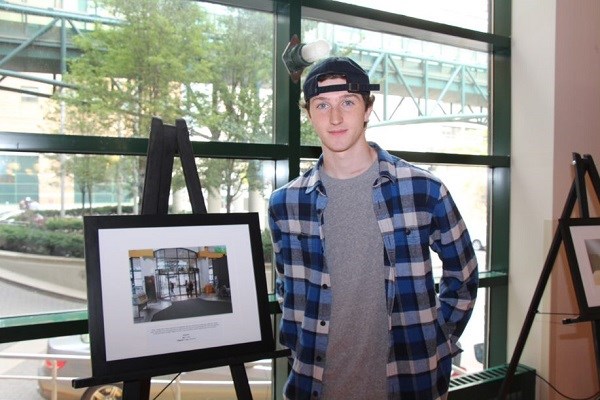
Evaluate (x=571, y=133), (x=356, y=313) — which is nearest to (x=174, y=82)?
(x=356, y=313)

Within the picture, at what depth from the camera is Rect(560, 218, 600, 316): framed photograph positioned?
2.19m

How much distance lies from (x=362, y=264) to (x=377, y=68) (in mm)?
1449

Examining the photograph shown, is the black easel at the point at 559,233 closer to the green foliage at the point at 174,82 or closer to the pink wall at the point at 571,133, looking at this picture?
the pink wall at the point at 571,133

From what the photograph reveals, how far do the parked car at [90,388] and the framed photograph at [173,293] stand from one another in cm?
61

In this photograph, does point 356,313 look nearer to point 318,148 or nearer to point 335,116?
point 335,116

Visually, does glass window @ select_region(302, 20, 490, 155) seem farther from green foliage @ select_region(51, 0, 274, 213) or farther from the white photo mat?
the white photo mat

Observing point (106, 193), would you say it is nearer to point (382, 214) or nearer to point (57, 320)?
point (57, 320)

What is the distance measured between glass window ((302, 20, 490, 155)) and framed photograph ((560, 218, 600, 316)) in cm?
87

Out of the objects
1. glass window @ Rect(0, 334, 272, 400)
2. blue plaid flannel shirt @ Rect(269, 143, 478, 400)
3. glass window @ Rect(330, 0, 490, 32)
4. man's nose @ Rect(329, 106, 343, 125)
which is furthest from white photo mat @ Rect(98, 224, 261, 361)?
glass window @ Rect(330, 0, 490, 32)

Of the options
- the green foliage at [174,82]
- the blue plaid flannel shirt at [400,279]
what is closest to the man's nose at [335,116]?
the blue plaid flannel shirt at [400,279]

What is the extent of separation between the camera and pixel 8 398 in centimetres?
185

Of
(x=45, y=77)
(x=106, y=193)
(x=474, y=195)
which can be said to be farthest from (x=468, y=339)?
(x=45, y=77)

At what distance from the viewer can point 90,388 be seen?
78.9 inches

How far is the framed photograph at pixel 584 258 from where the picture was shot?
2.19 m
